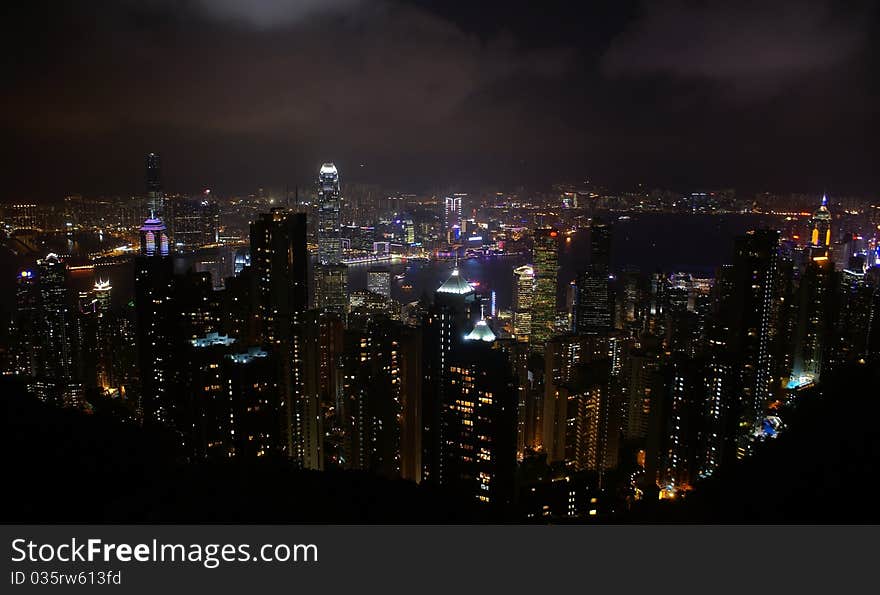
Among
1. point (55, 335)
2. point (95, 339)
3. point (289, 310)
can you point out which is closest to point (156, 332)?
point (95, 339)

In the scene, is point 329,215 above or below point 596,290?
above

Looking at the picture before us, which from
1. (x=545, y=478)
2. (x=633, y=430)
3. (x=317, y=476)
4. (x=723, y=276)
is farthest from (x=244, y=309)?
(x=723, y=276)

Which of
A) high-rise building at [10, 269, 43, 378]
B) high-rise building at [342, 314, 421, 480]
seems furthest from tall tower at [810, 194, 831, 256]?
high-rise building at [10, 269, 43, 378]

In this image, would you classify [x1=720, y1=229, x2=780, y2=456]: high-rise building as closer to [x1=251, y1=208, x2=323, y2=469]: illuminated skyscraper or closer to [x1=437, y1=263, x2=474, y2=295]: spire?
[x1=437, y1=263, x2=474, y2=295]: spire

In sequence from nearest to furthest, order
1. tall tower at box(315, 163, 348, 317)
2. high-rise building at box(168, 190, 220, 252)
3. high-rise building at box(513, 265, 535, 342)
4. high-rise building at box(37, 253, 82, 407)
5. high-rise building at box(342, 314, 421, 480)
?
high-rise building at box(342, 314, 421, 480)
high-rise building at box(37, 253, 82, 407)
high-rise building at box(168, 190, 220, 252)
tall tower at box(315, 163, 348, 317)
high-rise building at box(513, 265, 535, 342)

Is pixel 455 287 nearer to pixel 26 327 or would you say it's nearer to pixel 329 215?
pixel 329 215

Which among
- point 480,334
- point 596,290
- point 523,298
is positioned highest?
point 480,334
